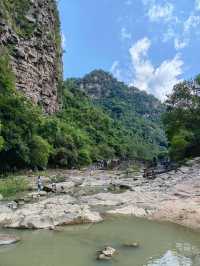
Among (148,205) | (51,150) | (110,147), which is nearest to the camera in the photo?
(148,205)

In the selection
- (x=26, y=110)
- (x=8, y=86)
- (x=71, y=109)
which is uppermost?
(x=71, y=109)

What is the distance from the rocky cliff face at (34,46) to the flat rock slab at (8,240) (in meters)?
A: 67.5

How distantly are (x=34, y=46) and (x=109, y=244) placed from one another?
83994mm

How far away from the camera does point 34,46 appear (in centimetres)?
9738

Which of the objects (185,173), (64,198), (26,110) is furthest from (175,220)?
(26,110)

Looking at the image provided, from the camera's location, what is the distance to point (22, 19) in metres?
96.2

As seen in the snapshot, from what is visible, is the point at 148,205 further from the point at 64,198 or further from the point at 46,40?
the point at 46,40

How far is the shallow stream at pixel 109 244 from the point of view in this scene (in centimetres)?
1681

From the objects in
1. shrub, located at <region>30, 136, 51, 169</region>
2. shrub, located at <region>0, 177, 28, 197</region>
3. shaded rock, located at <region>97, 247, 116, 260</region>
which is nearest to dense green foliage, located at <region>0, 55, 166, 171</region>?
shrub, located at <region>30, 136, 51, 169</region>

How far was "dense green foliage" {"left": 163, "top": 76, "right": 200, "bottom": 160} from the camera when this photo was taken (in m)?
62.6

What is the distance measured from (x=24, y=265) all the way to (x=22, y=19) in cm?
8758

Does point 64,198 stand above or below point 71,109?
below

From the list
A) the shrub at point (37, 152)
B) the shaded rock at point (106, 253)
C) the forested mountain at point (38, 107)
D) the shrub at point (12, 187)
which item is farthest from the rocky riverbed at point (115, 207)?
the shrub at point (37, 152)

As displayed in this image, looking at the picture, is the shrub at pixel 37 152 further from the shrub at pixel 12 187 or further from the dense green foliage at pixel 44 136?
the shrub at pixel 12 187
